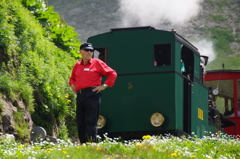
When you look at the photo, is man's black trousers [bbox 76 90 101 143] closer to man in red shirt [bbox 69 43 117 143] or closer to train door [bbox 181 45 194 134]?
man in red shirt [bbox 69 43 117 143]

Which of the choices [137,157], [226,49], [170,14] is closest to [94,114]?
[137,157]

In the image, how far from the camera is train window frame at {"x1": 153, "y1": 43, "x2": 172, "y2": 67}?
11.7 m

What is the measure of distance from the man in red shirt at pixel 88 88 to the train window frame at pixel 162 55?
2889mm

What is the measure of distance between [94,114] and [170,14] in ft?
421

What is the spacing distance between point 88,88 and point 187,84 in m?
3.95

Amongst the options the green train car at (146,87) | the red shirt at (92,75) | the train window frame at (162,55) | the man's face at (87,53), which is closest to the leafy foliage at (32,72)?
the green train car at (146,87)

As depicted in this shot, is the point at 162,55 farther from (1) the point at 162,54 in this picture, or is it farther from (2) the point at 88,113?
(2) the point at 88,113

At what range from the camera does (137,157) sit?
6898 millimetres

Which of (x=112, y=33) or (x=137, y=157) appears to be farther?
(x=112, y=33)

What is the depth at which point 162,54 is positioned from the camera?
1191cm

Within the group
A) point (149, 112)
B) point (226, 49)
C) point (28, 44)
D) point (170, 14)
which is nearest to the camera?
point (149, 112)

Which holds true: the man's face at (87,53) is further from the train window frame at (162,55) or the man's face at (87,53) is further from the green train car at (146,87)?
the train window frame at (162,55)

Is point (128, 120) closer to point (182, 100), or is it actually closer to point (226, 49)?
point (182, 100)

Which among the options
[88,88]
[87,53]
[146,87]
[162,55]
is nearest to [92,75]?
[88,88]
